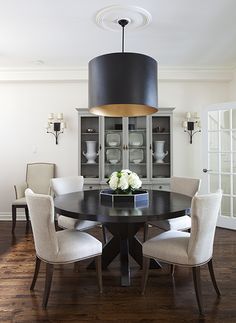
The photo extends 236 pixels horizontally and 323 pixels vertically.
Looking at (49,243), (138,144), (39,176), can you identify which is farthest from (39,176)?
(49,243)

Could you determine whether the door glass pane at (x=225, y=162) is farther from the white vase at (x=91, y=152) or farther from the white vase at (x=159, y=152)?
the white vase at (x=91, y=152)

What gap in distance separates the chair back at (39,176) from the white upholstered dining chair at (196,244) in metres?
2.81

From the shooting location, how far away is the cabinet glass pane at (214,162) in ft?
14.2

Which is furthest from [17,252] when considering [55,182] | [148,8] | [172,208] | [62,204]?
[148,8]

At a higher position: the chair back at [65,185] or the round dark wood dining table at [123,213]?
the chair back at [65,185]

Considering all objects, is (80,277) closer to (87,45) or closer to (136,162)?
(136,162)

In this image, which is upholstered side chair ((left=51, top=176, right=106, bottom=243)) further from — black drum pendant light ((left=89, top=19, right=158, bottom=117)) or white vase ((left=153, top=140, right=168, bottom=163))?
white vase ((left=153, top=140, right=168, bottom=163))

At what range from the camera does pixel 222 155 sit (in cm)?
428

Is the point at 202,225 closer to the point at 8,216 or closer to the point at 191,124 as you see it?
the point at 191,124

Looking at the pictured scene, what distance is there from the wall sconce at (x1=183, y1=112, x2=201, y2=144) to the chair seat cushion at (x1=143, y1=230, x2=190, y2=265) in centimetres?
276

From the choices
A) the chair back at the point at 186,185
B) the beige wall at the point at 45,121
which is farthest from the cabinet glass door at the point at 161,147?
the chair back at the point at 186,185

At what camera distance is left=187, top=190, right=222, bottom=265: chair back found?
6.48ft

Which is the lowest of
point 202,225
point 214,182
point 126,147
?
point 202,225

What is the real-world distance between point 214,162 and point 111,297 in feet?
9.43
